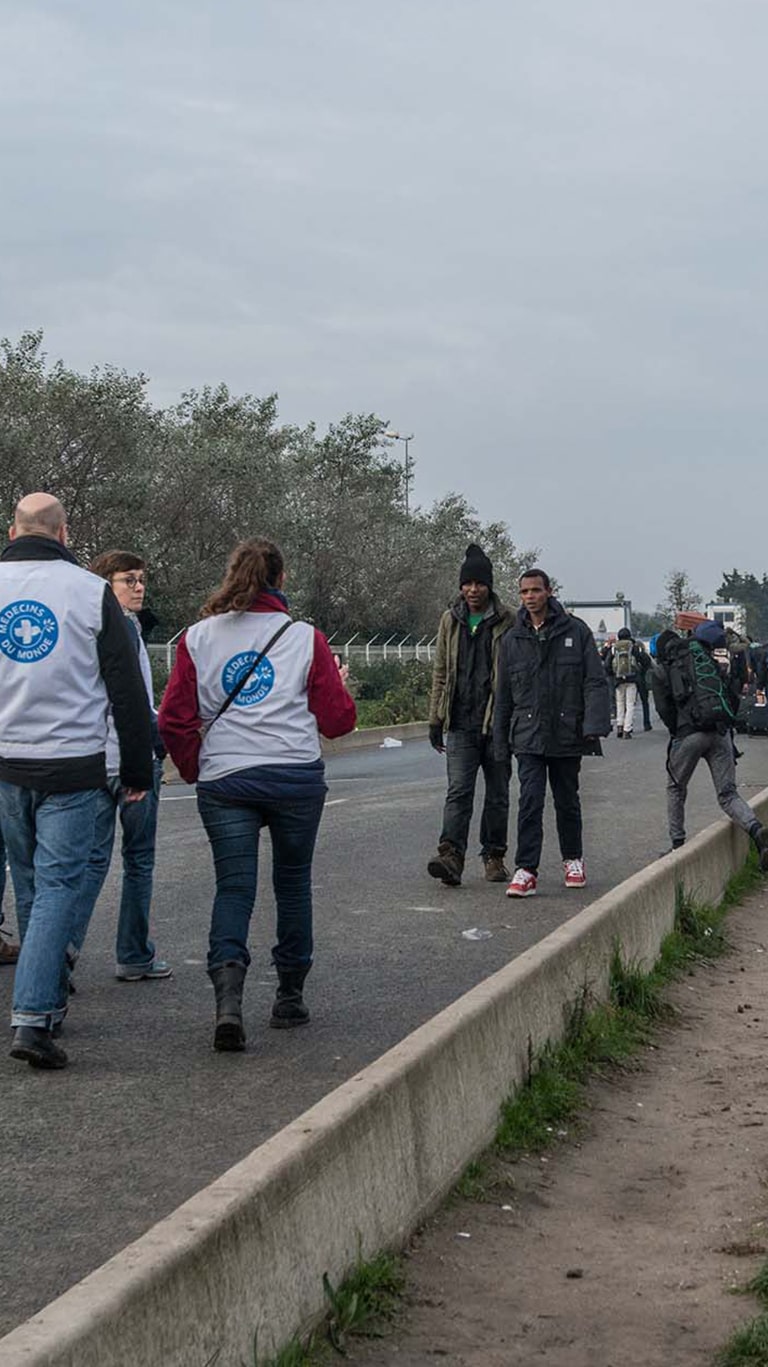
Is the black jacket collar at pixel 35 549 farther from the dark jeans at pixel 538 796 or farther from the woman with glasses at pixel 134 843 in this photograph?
the dark jeans at pixel 538 796

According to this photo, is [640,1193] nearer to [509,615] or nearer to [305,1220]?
[305,1220]

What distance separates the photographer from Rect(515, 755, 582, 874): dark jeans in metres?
11.3

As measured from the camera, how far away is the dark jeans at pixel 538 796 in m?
11.3

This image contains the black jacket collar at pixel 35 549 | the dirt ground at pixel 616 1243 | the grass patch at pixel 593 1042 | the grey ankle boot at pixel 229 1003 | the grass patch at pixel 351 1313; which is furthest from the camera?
the grey ankle boot at pixel 229 1003

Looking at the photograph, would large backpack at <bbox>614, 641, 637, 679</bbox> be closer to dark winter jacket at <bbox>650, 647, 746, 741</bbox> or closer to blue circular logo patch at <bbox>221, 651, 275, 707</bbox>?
dark winter jacket at <bbox>650, 647, 746, 741</bbox>

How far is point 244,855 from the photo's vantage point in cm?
697

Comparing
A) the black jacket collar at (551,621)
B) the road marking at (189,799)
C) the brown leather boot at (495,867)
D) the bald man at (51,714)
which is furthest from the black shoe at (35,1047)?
the road marking at (189,799)

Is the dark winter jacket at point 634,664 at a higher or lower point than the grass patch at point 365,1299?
higher

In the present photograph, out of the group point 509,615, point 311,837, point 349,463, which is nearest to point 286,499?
point 349,463

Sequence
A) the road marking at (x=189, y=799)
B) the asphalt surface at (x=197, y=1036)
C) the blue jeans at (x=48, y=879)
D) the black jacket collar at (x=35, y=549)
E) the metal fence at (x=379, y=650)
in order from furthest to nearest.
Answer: the metal fence at (x=379, y=650), the road marking at (x=189, y=799), the black jacket collar at (x=35, y=549), the blue jeans at (x=48, y=879), the asphalt surface at (x=197, y=1036)

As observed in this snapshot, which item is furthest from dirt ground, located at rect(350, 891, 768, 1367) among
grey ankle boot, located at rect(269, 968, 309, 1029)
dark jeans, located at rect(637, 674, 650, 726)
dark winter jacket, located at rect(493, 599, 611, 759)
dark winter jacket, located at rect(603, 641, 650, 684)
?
dark jeans, located at rect(637, 674, 650, 726)

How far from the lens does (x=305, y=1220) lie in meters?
4.31

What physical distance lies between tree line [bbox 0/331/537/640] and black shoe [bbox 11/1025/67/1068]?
33026 mm

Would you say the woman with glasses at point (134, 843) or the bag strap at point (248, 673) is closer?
the bag strap at point (248, 673)
